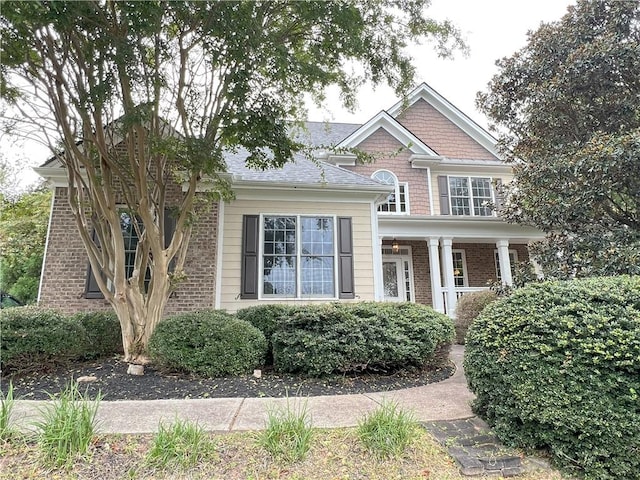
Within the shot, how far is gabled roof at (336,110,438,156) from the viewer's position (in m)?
12.3

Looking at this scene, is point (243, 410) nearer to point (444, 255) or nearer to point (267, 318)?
point (267, 318)

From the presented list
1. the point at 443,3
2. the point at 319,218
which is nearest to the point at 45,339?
the point at 319,218

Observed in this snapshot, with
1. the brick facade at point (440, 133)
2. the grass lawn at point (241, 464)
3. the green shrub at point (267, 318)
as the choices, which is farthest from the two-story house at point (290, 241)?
the grass lawn at point (241, 464)

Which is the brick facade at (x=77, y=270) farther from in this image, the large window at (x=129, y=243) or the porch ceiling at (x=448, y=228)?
the porch ceiling at (x=448, y=228)

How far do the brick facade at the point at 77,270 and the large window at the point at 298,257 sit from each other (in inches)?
47.6

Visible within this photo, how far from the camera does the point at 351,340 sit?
5.15 m

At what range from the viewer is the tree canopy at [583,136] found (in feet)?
21.2

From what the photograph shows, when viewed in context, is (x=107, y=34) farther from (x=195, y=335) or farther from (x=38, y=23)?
(x=195, y=335)

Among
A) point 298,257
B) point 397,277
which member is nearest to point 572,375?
point 298,257

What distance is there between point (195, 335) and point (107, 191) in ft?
9.06

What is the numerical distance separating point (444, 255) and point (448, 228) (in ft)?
2.72

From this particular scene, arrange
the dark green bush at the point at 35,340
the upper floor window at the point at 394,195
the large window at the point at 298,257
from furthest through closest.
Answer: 1. the upper floor window at the point at 394,195
2. the large window at the point at 298,257
3. the dark green bush at the point at 35,340

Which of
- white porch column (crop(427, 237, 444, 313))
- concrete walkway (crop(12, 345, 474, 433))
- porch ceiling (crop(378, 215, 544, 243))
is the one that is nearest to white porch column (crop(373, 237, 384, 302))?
porch ceiling (crop(378, 215, 544, 243))

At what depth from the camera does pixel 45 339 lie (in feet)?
16.4
